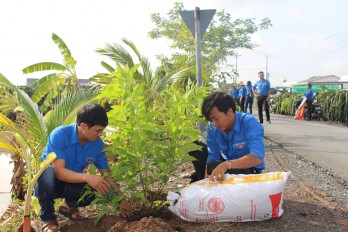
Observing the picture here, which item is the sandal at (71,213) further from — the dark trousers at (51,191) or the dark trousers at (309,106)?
the dark trousers at (309,106)

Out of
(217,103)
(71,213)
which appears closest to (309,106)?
(217,103)

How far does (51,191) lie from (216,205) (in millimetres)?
1433

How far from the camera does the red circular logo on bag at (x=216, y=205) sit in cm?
332

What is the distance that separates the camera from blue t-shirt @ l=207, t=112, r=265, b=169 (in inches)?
142

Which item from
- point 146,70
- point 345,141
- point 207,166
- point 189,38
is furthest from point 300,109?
point 207,166

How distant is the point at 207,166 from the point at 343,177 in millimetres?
2986

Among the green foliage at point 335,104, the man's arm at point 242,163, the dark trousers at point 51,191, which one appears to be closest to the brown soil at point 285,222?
the dark trousers at point 51,191

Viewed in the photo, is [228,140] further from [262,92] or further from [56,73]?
[262,92]

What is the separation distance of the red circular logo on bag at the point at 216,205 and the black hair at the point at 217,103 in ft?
2.39

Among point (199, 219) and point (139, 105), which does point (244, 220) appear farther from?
point (139, 105)

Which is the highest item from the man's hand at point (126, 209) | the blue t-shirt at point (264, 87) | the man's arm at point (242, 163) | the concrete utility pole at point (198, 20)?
the concrete utility pole at point (198, 20)

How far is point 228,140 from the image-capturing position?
3.91m

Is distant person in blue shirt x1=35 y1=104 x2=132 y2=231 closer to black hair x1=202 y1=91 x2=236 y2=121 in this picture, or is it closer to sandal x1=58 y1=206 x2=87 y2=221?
sandal x1=58 y1=206 x2=87 y2=221

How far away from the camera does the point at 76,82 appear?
304 inches
